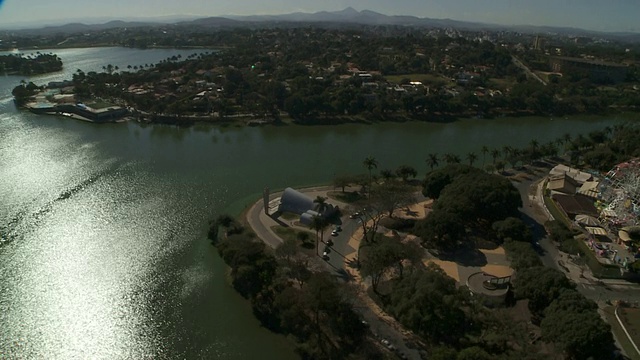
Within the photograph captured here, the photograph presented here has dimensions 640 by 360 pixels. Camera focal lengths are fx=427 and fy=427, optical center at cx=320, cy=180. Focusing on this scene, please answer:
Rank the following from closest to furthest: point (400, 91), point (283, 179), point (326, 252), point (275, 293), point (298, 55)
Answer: point (275, 293) < point (326, 252) < point (283, 179) < point (400, 91) < point (298, 55)

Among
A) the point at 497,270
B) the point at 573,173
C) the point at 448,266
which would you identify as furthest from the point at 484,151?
the point at 448,266

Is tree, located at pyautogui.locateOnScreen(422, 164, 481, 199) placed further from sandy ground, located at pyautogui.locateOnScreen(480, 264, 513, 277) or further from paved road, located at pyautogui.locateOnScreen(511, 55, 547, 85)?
paved road, located at pyautogui.locateOnScreen(511, 55, 547, 85)

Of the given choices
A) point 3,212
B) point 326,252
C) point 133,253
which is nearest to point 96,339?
point 133,253

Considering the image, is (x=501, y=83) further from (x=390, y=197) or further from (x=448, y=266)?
(x=448, y=266)

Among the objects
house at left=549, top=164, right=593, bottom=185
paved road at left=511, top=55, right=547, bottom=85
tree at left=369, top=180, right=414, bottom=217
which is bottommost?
house at left=549, top=164, right=593, bottom=185

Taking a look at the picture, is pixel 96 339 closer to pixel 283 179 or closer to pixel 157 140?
pixel 283 179

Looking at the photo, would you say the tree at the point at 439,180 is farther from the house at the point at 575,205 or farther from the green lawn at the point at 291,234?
the green lawn at the point at 291,234

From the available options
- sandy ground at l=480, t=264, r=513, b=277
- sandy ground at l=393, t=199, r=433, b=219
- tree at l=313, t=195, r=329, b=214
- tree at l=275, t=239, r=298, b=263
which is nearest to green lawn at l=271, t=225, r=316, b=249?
tree at l=313, t=195, r=329, b=214

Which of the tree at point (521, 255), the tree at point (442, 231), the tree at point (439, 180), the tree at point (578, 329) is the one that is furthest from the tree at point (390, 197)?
the tree at point (578, 329)
